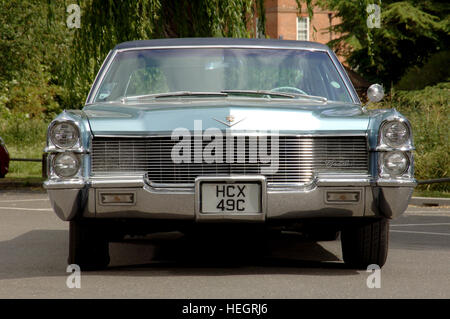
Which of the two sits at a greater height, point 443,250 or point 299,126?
point 299,126

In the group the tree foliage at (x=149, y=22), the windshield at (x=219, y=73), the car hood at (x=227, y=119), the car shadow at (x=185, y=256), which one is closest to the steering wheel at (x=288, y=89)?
the windshield at (x=219, y=73)

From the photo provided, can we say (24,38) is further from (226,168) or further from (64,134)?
(226,168)

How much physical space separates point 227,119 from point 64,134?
43.8 inches

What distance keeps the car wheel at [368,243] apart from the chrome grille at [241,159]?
54 centimetres

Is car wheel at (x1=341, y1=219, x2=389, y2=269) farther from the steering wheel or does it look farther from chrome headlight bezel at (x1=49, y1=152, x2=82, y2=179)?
chrome headlight bezel at (x1=49, y1=152, x2=82, y2=179)

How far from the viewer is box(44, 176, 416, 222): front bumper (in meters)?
6.04

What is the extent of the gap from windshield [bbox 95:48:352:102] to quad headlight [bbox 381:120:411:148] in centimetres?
113

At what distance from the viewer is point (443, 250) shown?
8.34 meters

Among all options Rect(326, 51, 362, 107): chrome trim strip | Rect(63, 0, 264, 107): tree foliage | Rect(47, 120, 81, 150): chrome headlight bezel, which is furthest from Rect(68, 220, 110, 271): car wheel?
Rect(63, 0, 264, 107): tree foliage

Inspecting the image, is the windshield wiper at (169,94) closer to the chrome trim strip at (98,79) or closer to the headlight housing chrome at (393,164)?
the chrome trim strip at (98,79)

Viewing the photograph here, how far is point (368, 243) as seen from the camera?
Answer: 259 inches
